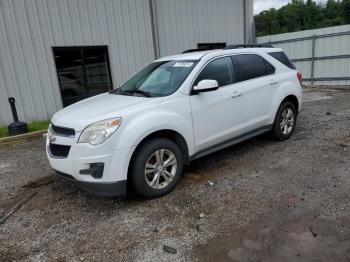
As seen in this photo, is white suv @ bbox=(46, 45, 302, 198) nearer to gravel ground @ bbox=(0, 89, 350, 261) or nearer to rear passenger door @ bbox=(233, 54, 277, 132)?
rear passenger door @ bbox=(233, 54, 277, 132)

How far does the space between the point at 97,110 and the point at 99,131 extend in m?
0.46

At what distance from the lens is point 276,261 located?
2.79 metres

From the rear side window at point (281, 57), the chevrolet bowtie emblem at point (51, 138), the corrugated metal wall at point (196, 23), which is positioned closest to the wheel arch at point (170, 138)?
the chevrolet bowtie emblem at point (51, 138)

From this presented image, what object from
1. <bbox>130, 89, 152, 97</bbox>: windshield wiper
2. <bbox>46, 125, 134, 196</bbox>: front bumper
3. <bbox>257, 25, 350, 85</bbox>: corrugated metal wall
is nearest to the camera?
<bbox>46, 125, 134, 196</bbox>: front bumper

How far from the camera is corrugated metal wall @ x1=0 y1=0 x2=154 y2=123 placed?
319 inches

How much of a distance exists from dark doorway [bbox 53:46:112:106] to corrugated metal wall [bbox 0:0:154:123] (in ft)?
Result: 0.77

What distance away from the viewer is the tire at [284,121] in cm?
580

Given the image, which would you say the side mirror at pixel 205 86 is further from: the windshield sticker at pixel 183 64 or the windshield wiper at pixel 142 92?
the windshield wiper at pixel 142 92

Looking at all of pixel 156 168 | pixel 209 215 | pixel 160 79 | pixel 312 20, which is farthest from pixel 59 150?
pixel 312 20

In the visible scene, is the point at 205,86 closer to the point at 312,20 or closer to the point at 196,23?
the point at 196,23

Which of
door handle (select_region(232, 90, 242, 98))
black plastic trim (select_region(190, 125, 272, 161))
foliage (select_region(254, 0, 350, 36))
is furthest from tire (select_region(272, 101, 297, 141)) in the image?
foliage (select_region(254, 0, 350, 36))

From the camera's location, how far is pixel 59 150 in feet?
Answer: 13.1

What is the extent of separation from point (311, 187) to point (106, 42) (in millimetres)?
7521

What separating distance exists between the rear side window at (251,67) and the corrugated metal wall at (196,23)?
5877 mm
